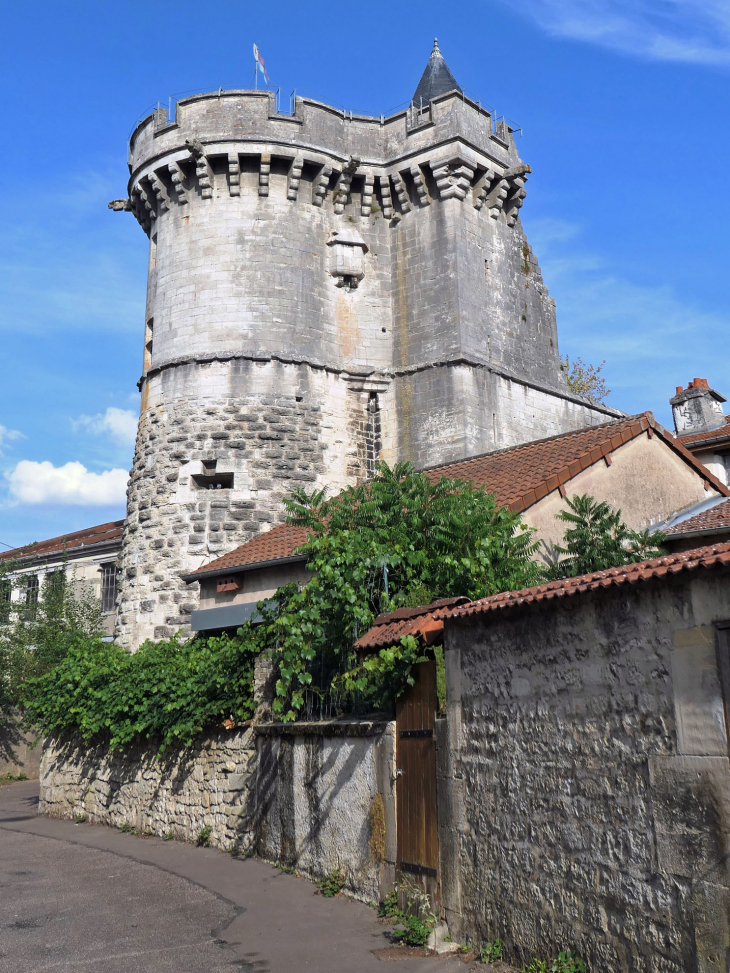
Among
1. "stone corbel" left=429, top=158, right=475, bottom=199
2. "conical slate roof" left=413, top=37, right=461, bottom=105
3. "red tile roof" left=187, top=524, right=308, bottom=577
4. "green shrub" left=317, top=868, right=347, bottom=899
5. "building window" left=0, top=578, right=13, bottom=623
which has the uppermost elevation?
"conical slate roof" left=413, top=37, right=461, bottom=105

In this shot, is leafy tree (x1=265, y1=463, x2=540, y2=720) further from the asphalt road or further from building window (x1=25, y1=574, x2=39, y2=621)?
building window (x1=25, y1=574, x2=39, y2=621)

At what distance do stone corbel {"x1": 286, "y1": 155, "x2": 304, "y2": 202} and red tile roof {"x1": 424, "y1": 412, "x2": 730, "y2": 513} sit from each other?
25.5 ft

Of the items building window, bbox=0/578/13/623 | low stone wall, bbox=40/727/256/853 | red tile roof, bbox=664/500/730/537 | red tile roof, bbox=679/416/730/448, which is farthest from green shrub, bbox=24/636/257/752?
red tile roof, bbox=679/416/730/448

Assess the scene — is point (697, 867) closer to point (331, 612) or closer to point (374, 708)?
point (374, 708)

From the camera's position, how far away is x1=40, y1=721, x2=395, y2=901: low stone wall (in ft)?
25.9

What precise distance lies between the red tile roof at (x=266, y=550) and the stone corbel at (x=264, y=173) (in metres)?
7.55

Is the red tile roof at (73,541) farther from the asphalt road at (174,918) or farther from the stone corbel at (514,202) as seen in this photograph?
the asphalt road at (174,918)

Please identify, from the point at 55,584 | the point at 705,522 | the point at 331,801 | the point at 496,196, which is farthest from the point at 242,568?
the point at 55,584

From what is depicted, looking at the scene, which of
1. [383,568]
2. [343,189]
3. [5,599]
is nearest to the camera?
[383,568]

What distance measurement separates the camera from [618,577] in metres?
5.46

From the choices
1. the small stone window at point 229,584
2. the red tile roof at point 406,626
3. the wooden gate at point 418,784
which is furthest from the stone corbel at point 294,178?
the wooden gate at point 418,784

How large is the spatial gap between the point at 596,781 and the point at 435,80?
21.8 m

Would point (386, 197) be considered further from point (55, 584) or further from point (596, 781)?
point (596, 781)

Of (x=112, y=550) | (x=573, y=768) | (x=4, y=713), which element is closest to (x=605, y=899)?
(x=573, y=768)
